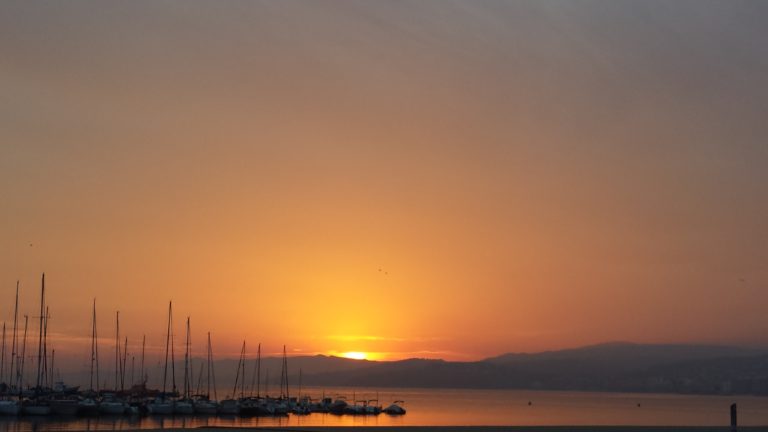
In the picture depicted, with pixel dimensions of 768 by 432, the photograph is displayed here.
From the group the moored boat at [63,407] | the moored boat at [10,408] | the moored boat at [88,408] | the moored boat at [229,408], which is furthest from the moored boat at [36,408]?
the moored boat at [229,408]

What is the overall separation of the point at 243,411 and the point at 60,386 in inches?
1141

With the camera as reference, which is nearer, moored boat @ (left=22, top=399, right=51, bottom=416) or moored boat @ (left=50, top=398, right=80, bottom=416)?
moored boat @ (left=22, top=399, right=51, bottom=416)

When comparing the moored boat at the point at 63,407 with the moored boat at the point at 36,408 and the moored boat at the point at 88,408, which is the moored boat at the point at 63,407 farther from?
the moored boat at the point at 36,408

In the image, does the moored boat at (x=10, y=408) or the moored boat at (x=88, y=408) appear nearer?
the moored boat at (x=10, y=408)

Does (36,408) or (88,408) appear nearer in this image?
(36,408)

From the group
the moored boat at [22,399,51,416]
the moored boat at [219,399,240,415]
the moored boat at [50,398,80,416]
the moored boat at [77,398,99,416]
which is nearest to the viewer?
the moored boat at [22,399,51,416]

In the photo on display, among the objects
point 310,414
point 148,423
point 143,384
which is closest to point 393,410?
point 310,414

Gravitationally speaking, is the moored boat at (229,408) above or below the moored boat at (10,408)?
below

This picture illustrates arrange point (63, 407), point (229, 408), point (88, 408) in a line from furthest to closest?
1. point (229, 408)
2. point (88, 408)
3. point (63, 407)

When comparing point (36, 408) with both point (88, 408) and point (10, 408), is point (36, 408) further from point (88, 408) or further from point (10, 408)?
point (88, 408)

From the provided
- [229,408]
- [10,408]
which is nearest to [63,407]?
[10,408]

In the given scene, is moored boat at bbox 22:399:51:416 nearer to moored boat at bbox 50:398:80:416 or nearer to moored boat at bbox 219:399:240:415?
moored boat at bbox 50:398:80:416

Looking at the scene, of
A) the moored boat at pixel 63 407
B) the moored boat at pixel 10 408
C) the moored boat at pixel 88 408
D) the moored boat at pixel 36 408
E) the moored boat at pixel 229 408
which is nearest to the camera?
the moored boat at pixel 10 408

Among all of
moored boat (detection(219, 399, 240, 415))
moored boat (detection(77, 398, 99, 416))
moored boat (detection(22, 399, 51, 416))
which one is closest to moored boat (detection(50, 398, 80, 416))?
moored boat (detection(77, 398, 99, 416))
